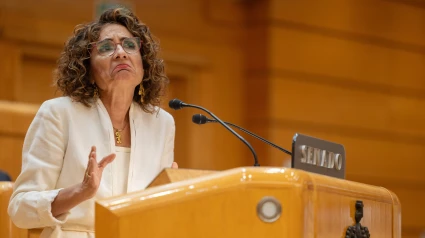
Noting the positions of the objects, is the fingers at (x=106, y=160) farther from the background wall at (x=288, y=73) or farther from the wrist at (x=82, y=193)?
the background wall at (x=288, y=73)

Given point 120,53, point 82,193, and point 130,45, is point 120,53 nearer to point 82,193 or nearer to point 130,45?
point 130,45

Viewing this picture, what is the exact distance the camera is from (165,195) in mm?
1731

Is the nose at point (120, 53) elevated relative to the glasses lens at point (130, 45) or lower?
lower

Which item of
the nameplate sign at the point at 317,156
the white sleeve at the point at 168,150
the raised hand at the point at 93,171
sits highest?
the white sleeve at the point at 168,150

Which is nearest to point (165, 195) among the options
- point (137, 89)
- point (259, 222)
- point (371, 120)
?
point (259, 222)

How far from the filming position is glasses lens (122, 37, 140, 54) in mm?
2492

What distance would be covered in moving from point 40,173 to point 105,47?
1.53ft

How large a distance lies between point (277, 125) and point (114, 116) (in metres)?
4.22

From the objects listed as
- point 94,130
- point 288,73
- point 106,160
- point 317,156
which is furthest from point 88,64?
point 288,73

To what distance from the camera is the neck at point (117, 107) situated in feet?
8.20

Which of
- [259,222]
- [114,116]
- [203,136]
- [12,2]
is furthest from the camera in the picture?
[203,136]

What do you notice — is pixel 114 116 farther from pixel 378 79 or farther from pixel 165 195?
pixel 378 79

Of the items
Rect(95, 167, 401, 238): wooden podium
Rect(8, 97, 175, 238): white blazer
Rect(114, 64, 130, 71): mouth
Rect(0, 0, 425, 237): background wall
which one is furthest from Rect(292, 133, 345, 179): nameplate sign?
Rect(0, 0, 425, 237): background wall

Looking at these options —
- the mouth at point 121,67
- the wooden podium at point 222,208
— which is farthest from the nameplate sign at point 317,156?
the mouth at point 121,67
